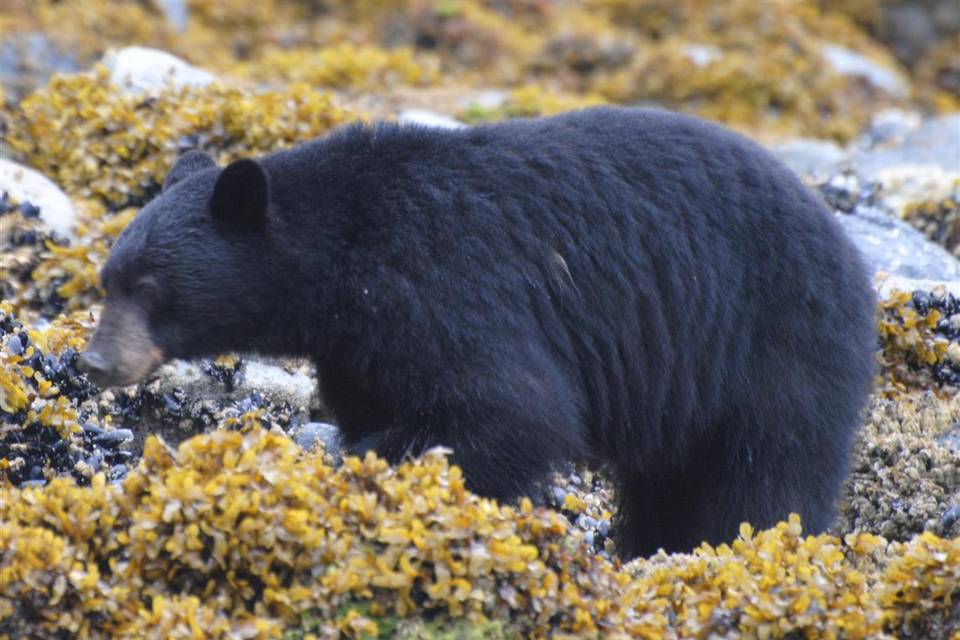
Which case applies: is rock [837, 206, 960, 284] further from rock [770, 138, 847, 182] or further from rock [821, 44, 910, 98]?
rock [821, 44, 910, 98]

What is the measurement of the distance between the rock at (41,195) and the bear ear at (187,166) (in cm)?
264

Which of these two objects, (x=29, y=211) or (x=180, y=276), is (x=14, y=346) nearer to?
(x=180, y=276)

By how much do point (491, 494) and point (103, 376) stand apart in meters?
1.38

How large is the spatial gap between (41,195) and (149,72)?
1.88m

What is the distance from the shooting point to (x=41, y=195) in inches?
324

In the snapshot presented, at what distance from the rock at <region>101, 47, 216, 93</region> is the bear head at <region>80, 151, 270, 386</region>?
14.3ft

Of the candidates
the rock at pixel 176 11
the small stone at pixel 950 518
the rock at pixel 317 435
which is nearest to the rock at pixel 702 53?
the rock at pixel 176 11

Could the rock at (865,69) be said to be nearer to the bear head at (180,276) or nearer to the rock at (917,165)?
the rock at (917,165)

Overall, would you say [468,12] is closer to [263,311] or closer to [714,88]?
[714,88]

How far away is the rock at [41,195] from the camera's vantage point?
8055 millimetres

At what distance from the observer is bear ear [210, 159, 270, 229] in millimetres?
4945

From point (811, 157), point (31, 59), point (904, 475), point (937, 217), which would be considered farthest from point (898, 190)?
point (31, 59)

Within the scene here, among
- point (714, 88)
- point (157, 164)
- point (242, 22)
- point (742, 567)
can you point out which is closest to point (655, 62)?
point (714, 88)

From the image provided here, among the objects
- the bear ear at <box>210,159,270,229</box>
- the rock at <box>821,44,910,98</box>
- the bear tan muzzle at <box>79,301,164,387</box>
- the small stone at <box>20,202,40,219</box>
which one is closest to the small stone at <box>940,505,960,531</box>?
the bear ear at <box>210,159,270,229</box>
